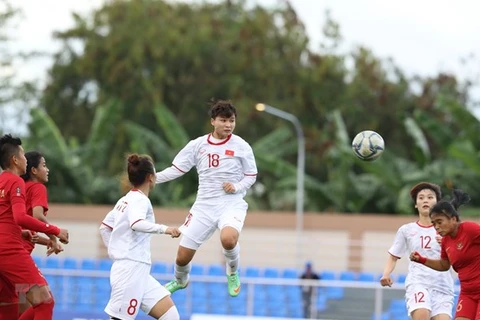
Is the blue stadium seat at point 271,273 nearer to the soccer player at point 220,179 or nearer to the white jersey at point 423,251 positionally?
the soccer player at point 220,179

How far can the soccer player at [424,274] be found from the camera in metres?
12.5

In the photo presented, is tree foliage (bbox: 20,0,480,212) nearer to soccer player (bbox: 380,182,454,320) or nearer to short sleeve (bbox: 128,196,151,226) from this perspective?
soccer player (bbox: 380,182,454,320)

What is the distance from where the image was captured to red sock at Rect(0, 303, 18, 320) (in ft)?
37.2

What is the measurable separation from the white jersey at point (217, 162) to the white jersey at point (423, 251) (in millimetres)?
2068

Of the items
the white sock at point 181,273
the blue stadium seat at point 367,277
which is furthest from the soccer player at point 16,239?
the blue stadium seat at point 367,277

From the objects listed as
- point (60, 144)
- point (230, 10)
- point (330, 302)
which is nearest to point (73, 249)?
point (60, 144)

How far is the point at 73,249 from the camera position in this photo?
117 ft

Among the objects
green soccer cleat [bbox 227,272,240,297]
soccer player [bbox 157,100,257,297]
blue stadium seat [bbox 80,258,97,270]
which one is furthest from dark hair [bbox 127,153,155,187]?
blue stadium seat [bbox 80,258,97,270]

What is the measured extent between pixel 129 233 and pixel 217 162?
7.08 ft

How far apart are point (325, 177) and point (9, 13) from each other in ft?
57.8

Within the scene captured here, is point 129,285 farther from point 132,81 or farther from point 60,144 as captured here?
point 132,81

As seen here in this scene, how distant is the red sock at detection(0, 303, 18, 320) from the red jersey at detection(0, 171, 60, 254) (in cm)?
84

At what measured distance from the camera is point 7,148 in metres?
10.9

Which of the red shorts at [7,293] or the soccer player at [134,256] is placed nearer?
the soccer player at [134,256]
